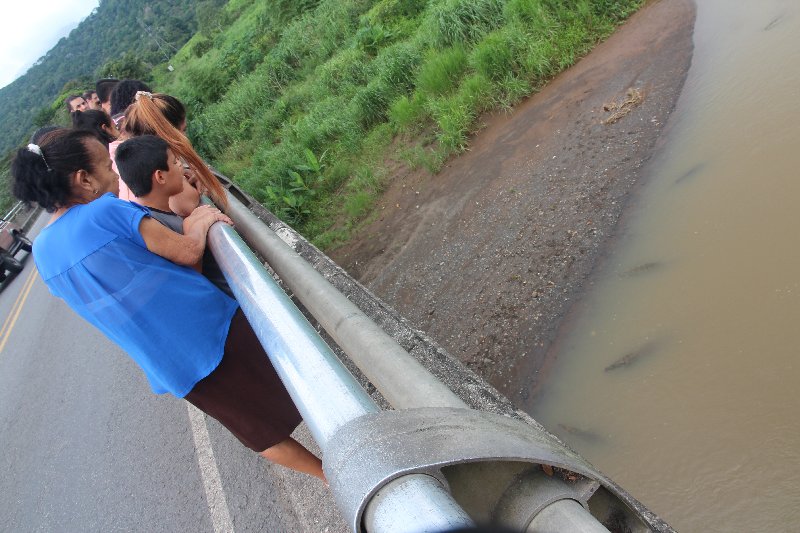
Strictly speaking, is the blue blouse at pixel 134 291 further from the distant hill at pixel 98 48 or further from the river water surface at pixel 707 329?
the distant hill at pixel 98 48

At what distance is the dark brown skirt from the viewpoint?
2.17 meters

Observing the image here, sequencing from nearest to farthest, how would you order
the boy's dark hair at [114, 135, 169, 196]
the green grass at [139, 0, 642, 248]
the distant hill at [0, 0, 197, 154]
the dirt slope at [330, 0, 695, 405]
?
1. the boy's dark hair at [114, 135, 169, 196]
2. the dirt slope at [330, 0, 695, 405]
3. the green grass at [139, 0, 642, 248]
4. the distant hill at [0, 0, 197, 154]

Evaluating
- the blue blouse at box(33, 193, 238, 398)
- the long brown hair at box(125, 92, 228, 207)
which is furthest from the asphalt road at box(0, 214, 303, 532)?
the long brown hair at box(125, 92, 228, 207)

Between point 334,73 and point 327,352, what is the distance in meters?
10.9

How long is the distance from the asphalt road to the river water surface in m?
1.98

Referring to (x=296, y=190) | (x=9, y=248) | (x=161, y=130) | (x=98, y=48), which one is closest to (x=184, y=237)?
(x=161, y=130)

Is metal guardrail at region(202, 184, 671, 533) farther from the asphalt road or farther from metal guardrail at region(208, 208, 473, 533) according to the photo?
the asphalt road

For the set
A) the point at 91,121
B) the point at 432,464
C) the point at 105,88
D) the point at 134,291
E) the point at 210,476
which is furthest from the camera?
the point at 105,88

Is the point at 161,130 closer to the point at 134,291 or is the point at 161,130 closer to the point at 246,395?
the point at 134,291

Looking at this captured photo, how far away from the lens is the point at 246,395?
225 centimetres

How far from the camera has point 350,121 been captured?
28.7 feet

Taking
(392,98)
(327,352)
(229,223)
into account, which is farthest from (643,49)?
(327,352)

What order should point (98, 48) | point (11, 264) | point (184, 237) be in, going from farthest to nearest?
point (98, 48) → point (11, 264) → point (184, 237)

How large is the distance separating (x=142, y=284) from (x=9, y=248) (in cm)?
1586
